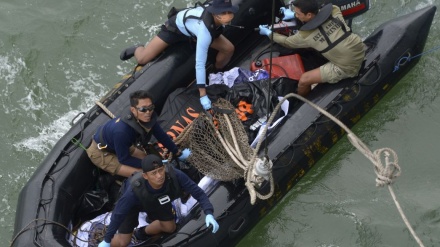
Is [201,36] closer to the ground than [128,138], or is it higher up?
higher up

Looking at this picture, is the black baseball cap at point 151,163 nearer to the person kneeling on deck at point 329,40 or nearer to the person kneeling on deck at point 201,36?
the person kneeling on deck at point 201,36

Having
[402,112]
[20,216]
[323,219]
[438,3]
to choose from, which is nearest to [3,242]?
[20,216]

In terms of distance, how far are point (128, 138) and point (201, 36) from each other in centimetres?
111

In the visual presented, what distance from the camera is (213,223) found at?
4.59 m

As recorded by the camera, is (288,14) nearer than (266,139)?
No

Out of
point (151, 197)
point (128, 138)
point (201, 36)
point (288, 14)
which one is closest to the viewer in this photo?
point (151, 197)

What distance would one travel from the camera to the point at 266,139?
461 cm

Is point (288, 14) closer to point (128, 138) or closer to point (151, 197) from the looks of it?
point (128, 138)

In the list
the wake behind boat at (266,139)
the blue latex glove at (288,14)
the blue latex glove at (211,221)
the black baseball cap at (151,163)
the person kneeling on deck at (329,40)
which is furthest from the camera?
the blue latex glove at (288,14)

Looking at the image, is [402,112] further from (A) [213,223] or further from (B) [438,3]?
(A) [213,223]

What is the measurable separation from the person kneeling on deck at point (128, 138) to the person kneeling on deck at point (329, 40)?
1373 mm

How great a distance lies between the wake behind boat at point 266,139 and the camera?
4914mm

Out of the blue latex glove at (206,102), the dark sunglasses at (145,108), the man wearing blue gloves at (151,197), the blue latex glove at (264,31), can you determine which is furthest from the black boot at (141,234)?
the blue latex glove at (264,31)

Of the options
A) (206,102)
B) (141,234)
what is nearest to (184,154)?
(206,102)
